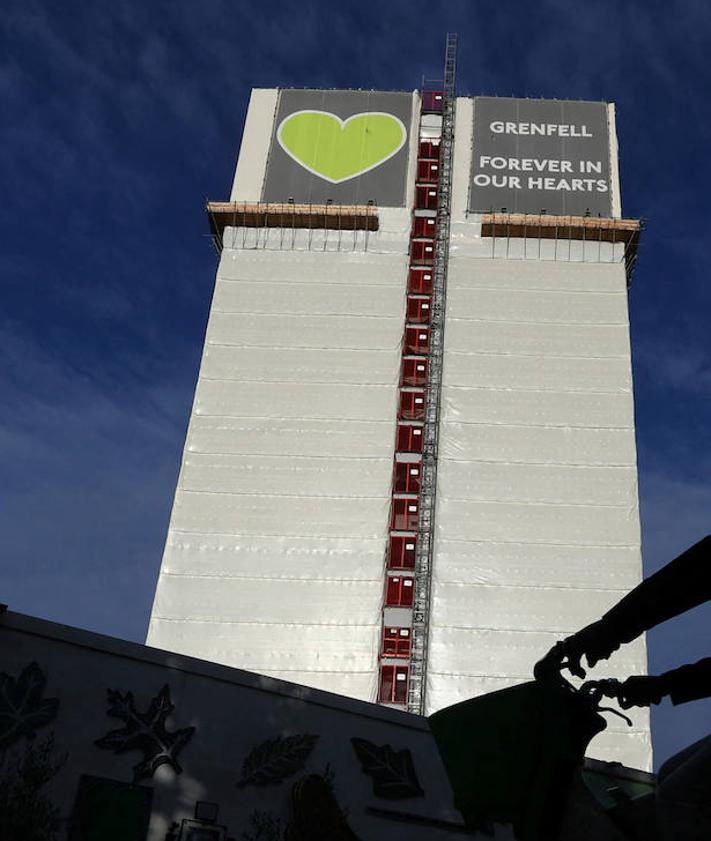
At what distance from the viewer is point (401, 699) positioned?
106 feet

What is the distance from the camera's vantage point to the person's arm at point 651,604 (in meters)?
3.76

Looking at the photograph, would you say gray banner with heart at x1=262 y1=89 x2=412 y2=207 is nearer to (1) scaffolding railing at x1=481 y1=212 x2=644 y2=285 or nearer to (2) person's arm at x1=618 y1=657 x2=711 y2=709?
(1) scaffolding railing at x1=481 y1=212 x2=644 y2=285

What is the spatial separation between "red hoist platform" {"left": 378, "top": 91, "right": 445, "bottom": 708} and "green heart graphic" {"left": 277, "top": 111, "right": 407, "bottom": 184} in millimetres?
1878

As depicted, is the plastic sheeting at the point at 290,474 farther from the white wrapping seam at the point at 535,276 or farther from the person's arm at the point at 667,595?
the person's arm at the point at 667,595

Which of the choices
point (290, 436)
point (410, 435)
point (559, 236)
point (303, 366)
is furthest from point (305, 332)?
point (559, 236)

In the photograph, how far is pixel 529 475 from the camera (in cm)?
3581

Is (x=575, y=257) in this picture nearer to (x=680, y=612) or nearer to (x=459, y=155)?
(x=459, y=155)

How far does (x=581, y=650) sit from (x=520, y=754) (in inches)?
23.9

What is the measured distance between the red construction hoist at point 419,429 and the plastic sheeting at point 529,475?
1.77ft

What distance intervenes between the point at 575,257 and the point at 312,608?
831 inches

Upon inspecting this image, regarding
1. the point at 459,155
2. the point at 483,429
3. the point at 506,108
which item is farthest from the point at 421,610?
the point at 506,108

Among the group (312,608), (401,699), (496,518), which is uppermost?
(496,518)

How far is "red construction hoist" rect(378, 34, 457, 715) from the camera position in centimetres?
3312

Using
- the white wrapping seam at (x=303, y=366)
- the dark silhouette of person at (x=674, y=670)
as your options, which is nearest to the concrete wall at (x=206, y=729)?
the dark silhouette of person at (x=674, y=670)
